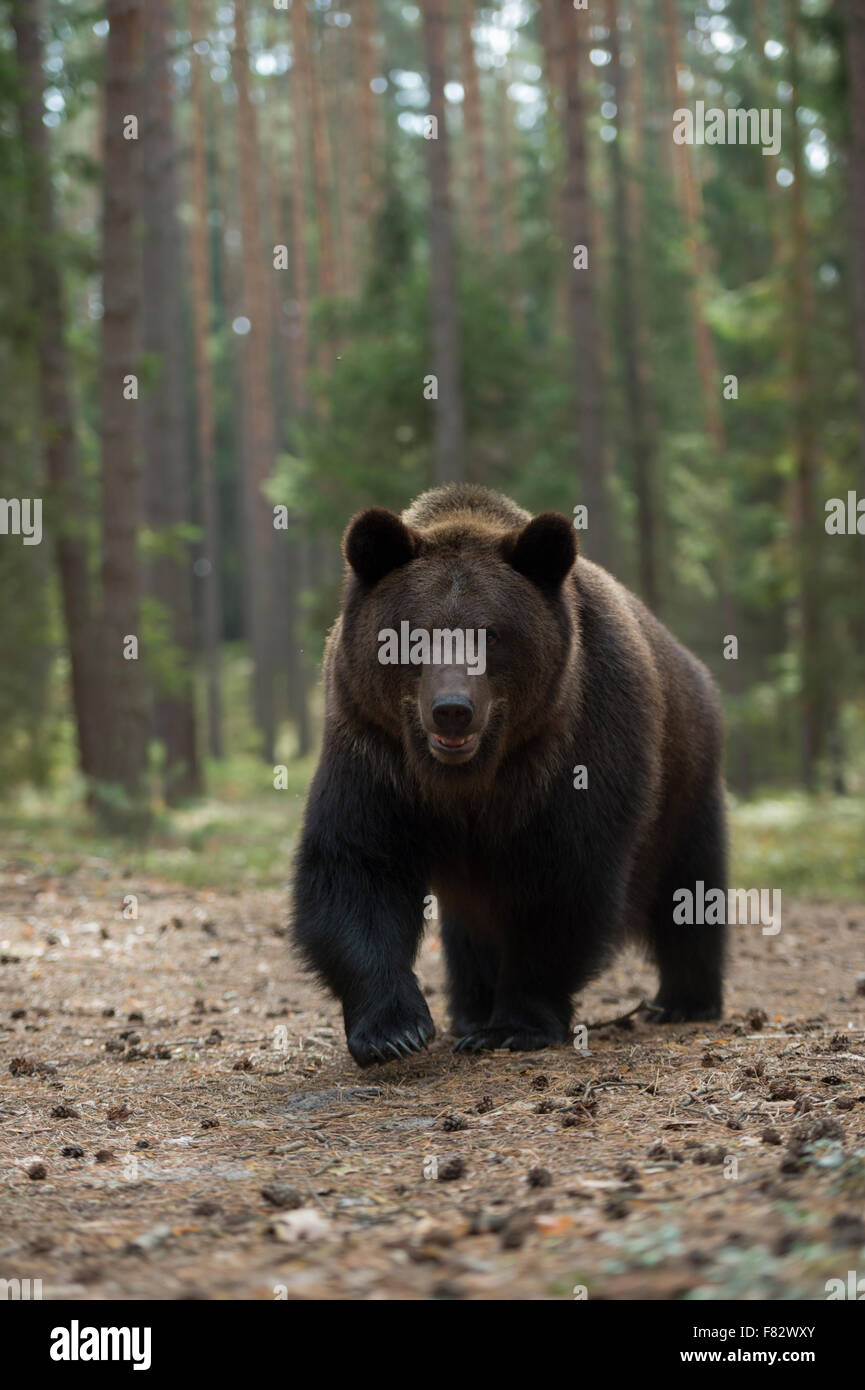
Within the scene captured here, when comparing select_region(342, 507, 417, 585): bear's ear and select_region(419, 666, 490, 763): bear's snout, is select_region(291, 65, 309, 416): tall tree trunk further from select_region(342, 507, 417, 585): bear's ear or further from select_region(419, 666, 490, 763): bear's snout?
select_region(419, 666, 490, 763): bear's snout

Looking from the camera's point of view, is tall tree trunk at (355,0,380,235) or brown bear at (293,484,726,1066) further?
tall tree trunk at (355,0,380,235)

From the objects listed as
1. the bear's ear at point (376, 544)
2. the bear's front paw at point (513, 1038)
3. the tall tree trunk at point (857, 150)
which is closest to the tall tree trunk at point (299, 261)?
the tall tree trunk at point (857, 150)

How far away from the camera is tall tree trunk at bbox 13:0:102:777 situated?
16922 millimetres

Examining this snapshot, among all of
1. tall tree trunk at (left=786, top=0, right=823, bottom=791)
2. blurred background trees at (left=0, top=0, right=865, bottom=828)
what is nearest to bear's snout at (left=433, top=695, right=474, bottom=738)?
blurred background trees at (left=0, top=0, right=865, bottom=828)

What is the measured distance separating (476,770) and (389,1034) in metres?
1.17

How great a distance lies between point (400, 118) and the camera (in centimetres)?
4522

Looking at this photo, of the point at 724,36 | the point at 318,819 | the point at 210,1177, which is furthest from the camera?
the point at 724,36

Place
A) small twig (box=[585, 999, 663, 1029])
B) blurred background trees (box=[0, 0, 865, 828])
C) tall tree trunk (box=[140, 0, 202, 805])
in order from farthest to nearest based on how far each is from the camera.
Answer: tall tree trunk (box=[140, 0, 202, 805]) < blurred background trees (box=[0, 0, 865, 828]) < small twig (box=[585, 999, 663, 1029])

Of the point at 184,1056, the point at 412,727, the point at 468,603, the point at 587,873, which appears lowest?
the point at 184,1056

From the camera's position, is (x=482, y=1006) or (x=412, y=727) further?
(x=482, y=1006)

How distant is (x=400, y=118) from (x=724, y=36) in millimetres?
11685

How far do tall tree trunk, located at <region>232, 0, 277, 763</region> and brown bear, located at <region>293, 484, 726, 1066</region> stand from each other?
28.9m
